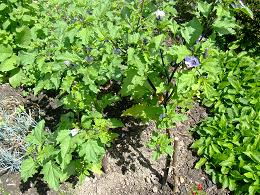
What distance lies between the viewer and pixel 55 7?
191 inches

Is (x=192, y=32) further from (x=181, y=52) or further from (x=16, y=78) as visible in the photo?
(x=16, y=78)

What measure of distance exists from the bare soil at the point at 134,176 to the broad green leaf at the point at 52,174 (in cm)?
42

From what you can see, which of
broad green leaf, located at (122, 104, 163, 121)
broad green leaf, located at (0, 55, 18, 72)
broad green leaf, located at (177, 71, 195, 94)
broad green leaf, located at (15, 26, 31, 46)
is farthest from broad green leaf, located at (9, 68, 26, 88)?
broad green leaf, located at (177, 71, 195, 94)

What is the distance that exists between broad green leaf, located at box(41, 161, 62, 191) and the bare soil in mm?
420

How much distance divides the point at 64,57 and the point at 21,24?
5.47ft

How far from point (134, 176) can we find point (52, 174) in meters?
0.86

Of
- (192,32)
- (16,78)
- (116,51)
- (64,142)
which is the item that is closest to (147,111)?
(116,51)

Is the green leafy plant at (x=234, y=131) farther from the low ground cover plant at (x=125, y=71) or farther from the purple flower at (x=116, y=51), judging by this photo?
the purple flower at (x=116, y=51)

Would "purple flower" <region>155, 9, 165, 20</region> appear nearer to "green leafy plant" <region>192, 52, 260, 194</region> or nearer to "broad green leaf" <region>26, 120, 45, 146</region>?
"green leafy plant" <region>192, 52, 260, 194</region>

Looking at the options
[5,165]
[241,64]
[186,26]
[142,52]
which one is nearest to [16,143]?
[5,165]

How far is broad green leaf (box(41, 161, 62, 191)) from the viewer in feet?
10.3

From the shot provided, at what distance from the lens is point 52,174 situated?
3.14 meters

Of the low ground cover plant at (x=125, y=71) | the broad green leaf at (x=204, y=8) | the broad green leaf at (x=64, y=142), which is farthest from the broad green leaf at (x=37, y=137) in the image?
the broad green leaf at (x=204, y=8)

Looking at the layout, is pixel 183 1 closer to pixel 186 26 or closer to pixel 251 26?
pixel 251 26
